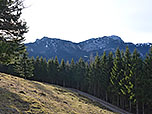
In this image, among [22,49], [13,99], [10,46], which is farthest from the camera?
[22,49]

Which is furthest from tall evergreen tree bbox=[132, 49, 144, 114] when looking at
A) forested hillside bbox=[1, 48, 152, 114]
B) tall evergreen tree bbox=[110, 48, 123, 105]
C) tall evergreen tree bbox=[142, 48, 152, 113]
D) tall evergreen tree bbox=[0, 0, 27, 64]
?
tall evergreen tree bbox=[0, 0, 27, 64]

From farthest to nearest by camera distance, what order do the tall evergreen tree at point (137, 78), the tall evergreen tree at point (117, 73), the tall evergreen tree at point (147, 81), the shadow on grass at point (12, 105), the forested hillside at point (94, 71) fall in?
the tall evergreen tree at point (117, 73)
the tall evergreen tree at point (137, 78)
the tall evergreen tree at point (147, 81)
the forested hillside at point (94, 71)
the shadow on grass at point (12, 105)

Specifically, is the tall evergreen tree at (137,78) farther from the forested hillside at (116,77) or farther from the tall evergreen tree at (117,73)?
the tall evergreen tree at (117,73)

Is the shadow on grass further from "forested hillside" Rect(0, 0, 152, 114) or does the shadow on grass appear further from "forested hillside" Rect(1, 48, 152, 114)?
"forested hillside" Rect(1, 48, 152, 114)

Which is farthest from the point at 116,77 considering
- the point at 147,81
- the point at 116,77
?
the point at 147,81

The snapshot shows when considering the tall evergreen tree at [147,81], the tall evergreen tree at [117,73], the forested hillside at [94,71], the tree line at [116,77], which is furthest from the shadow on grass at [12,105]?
the tall evergreen tree at [117,73]

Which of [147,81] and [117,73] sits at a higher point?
[117,73]

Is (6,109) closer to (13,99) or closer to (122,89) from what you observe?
(13,99)

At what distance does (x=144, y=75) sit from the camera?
34.3 metres

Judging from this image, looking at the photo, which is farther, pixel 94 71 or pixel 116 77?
pixel 94 71

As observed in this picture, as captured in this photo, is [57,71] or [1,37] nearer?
[1,37]

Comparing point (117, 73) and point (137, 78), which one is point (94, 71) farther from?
point (137, 78)

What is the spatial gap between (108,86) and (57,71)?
115ft

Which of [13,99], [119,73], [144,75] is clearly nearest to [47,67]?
[119,73]
